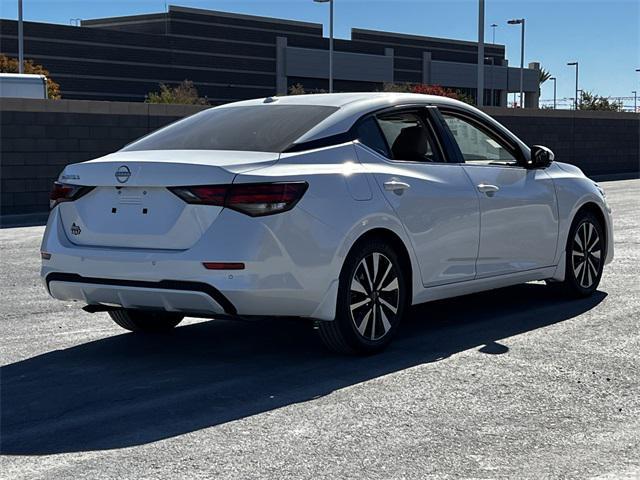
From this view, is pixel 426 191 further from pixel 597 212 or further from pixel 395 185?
pixel 597 212

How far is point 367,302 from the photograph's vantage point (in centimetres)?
670

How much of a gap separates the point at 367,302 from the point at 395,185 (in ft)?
2.57

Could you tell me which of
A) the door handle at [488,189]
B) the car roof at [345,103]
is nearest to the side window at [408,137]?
the car roof at [345,103]

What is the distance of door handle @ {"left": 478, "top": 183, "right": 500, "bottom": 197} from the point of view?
303 inches

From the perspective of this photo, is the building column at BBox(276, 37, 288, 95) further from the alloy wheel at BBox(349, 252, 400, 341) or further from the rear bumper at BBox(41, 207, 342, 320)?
the rear bumper at BBox(41, 207, 342, 320)

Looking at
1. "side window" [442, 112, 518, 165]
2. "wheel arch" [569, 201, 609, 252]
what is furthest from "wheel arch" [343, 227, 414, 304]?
"wheel arch" [569, 201, 609, 252]

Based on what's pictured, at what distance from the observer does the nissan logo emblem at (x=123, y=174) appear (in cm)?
633

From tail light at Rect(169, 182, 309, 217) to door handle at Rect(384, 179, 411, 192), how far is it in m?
0.92

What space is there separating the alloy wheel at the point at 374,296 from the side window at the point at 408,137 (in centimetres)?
82

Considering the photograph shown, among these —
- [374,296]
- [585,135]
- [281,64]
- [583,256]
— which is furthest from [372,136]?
[281,64]

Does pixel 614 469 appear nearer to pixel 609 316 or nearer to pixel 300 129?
pixel 300 129

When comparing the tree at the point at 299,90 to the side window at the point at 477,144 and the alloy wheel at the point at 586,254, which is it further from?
the side window at the point at 477,144

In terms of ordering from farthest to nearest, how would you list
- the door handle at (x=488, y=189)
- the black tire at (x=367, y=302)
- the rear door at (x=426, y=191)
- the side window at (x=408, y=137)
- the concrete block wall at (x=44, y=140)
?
the concrete block wall at (x=44, y=140)
the door handle at (x=488, y=189)
the side window at (x=408, y=137)
the rear door at (x=426, y=191)
the black tire at (x=367, y=302)

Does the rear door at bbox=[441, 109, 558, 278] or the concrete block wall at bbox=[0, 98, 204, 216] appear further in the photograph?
the concrete block wall at bbox=[0, 98, 204, 216]
